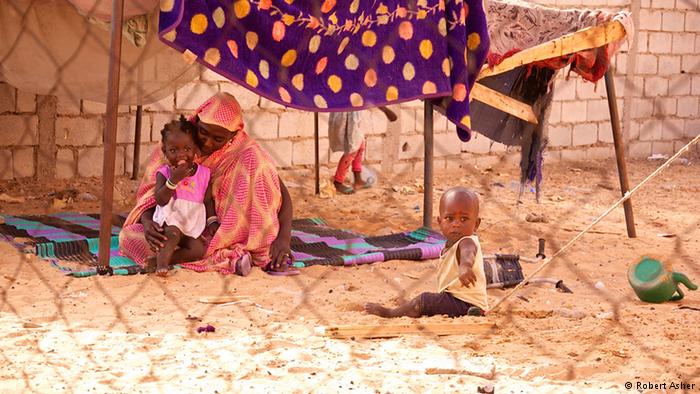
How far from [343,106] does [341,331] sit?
1595mm

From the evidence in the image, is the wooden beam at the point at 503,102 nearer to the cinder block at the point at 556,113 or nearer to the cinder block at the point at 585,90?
the cinder block at the point at 556,113

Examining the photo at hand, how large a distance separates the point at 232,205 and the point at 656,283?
1718mm

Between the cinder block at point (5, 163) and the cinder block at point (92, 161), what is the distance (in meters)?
0.40

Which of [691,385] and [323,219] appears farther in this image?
[323,219]

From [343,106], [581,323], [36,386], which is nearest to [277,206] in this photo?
[343,106]

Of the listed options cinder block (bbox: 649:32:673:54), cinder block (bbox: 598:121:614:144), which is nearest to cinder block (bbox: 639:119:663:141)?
cinder block (bbox: 598:121:614:144)

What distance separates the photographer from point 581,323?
3.35m

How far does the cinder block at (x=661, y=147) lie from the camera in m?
9.26

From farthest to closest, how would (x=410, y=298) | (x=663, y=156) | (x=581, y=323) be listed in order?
1. (x=663, y=156)
2. (x=410, y=298)
3. (x=581, y=323)

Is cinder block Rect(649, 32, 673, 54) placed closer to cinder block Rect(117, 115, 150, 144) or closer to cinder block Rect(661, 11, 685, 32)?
cinder block Rect(661, 11, 685, 32)

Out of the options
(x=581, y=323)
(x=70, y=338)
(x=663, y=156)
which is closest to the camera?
(x=70, y=338)

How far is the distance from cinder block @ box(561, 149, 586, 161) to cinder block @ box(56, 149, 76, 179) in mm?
4215

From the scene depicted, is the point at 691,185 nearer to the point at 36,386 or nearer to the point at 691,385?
the point at 691,385

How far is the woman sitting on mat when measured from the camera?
165 inches
